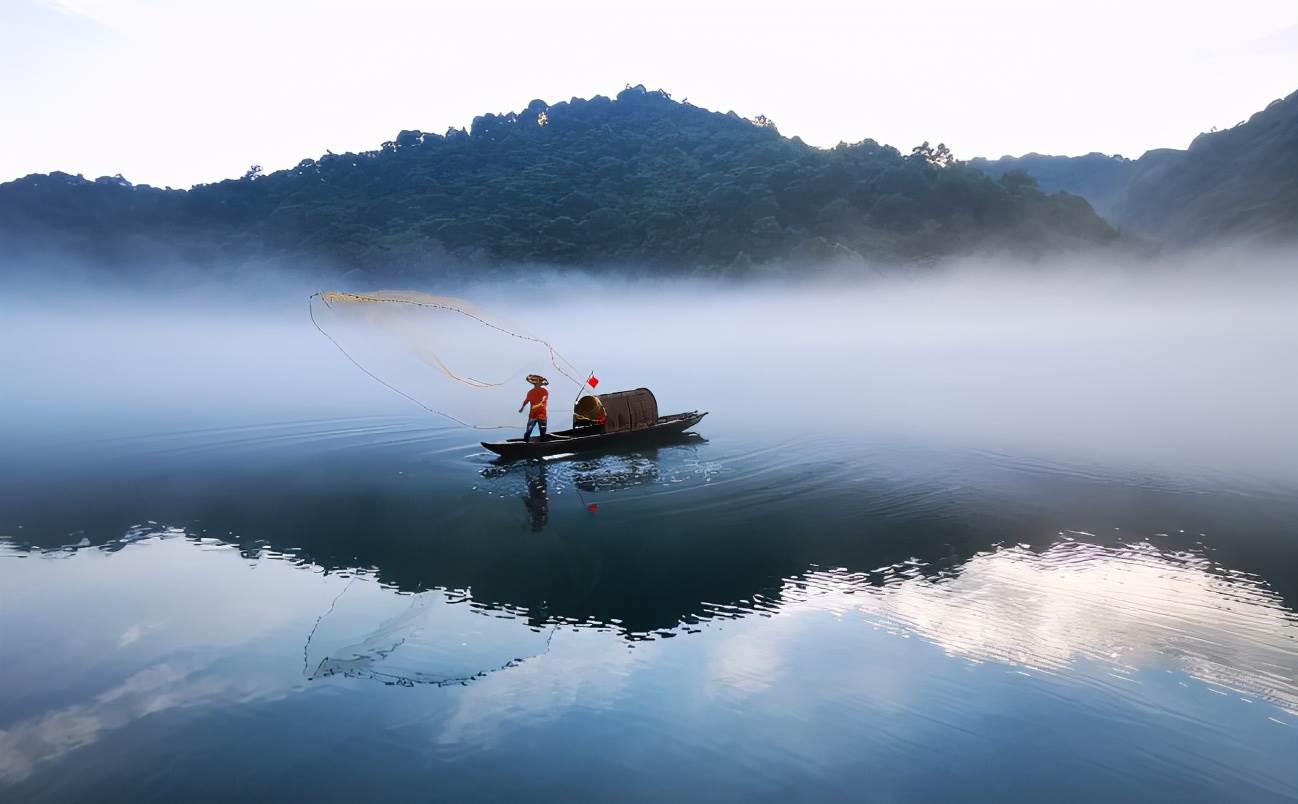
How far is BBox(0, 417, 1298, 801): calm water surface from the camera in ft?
42.4

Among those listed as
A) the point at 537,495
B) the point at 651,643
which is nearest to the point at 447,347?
the point at 537,495

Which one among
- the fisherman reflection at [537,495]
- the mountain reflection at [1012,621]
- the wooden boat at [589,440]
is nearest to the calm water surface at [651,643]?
the mountain reflection at [1012,621]

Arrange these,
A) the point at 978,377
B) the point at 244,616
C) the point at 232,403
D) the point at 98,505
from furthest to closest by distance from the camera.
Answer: the point at 978,377
the point at 232,403
the point at 98,505
the point at 244,616

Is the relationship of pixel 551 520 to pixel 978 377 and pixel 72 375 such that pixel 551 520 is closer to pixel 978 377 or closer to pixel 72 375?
pixel 978 377

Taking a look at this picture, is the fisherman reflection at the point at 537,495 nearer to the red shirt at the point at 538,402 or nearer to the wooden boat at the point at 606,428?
the wooden boat at the point at 606,428

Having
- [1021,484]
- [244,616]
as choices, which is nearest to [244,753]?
[244,616]

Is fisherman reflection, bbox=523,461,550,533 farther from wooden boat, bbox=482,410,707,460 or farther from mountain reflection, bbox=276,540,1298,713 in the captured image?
mountain reflection, bbox=276,540,1298,713

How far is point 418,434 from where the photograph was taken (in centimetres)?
4919

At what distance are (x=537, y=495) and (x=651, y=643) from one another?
15.4 meters

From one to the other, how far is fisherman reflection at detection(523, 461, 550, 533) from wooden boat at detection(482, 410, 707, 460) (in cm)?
85

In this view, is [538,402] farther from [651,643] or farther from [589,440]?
[651,643]

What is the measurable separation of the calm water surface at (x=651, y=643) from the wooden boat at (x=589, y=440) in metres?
3.85

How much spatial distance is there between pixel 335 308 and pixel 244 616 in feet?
55.6

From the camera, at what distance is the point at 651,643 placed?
17.8 metres
